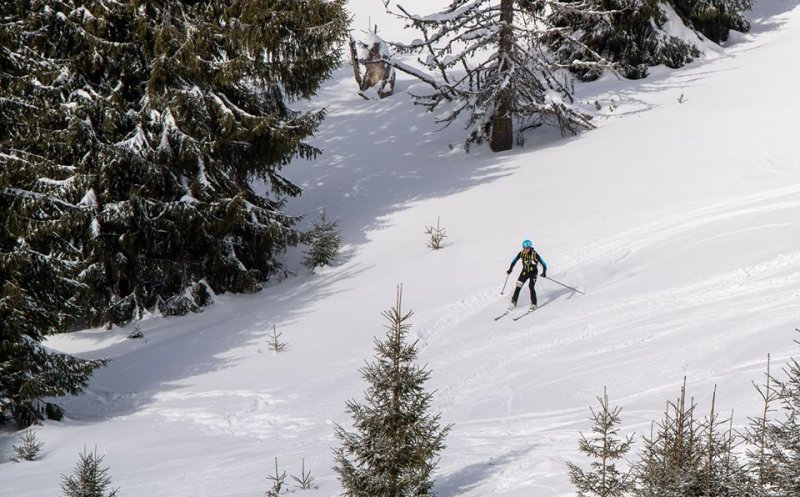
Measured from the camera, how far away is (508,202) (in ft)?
63.7

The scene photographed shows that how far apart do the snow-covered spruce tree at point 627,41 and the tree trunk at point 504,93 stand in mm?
4179

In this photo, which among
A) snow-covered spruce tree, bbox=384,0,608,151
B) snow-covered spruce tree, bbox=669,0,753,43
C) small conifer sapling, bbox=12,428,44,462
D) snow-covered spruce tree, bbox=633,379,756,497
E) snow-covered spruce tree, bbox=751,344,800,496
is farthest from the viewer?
snow-covered spruce tree, bbox=669,0,753,43

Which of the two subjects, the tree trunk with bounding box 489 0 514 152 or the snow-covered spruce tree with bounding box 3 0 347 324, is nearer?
the snow-covered spruce tree with bounding box 3 0 347 324

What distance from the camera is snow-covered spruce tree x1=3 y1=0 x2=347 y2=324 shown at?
17188mm

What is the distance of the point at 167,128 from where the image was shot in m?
17.5

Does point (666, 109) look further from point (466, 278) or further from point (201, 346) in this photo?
point (201, 346)

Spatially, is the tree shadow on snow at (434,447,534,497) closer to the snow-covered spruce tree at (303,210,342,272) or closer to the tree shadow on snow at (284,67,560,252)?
the snow-covered spruce tree at (303,210,342,272)

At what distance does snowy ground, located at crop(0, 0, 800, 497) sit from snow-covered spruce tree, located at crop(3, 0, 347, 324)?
1.33m

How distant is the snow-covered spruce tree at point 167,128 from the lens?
1719cm

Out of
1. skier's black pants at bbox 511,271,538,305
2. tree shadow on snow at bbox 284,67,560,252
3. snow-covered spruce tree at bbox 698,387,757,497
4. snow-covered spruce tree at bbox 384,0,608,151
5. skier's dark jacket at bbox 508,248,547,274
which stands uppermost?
snow-covered spruce tree at bbox 384,0,608,151

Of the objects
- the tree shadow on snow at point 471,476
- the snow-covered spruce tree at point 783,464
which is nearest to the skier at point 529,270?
the tree shadow on snow at point 471,476

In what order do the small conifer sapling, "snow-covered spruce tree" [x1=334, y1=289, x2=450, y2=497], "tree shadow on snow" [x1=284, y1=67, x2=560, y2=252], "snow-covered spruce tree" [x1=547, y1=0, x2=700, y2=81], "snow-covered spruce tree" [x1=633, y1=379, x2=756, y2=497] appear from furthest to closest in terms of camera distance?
"snow-covered spruce tree" [x1=547, y1=0, x2=700, y2=81]
"tree shadow on snow" [x1=284, y1=67, x2=560, y2=252]
the small conifer sapling
"snow-covered spruce tree" [x1=334, y1=289, x2=450, y2=497]
"snow-covered spruce tree" [x1=633, y1=379, x2=756, y2=497]

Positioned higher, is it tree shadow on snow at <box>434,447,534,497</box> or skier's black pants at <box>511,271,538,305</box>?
skier's black pants at <box>511,271,538,305</box>

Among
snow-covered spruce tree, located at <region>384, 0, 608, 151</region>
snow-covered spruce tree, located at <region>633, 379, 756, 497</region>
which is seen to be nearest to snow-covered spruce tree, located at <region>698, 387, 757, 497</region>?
snow-covered spruce tree, located at <region>633, 379, 756, 497</region>
